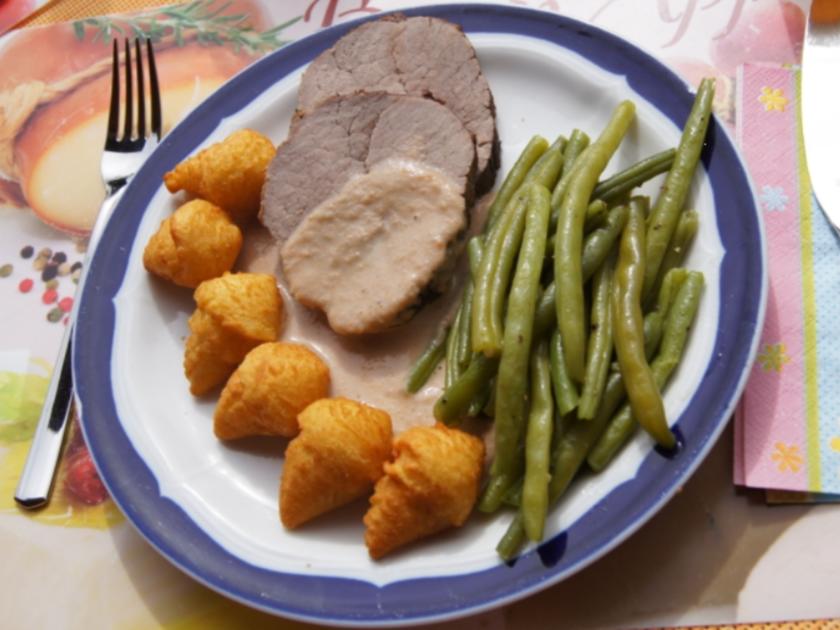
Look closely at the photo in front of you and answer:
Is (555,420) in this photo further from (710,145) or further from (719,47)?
(719,47)

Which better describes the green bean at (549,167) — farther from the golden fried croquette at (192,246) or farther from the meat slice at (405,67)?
the golden fried croquette at (192,246)

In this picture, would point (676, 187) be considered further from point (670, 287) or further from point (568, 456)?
point (568, 456)

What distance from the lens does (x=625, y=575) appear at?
1773 mm

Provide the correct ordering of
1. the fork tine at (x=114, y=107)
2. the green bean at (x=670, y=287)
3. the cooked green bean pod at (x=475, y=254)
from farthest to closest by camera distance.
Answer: the fork tine at (x=114, y=107) < the cooked green bean pod at (x=475, y=254) < the green bean at (x=670, y=287)

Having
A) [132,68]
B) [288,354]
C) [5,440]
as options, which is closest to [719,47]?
[288,354]

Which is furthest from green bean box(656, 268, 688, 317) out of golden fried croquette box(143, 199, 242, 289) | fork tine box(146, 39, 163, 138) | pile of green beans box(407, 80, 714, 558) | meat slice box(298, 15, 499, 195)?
fork tine box(146, 39, 163, 138)

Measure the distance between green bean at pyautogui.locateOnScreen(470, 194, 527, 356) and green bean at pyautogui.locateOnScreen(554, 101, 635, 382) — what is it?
0.40ft

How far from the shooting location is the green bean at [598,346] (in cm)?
173

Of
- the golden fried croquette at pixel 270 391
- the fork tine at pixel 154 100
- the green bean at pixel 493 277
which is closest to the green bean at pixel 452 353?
the green bean at pixel 493 277

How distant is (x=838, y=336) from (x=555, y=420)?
741 millimetres

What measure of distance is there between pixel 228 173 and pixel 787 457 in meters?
1.70

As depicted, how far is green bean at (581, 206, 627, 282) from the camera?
1905 millimetres

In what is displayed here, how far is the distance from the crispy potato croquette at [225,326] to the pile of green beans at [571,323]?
46cm

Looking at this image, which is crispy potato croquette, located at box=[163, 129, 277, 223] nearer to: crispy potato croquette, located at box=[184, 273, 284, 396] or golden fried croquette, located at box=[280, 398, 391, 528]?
crispy potato croquette, located at box=[184, 273, 284, 396]
